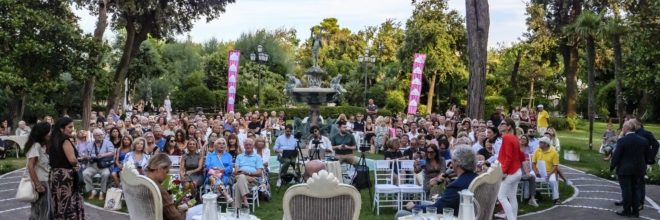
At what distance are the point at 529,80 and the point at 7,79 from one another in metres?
33.5

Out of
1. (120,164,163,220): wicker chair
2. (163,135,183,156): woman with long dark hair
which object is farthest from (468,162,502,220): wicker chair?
(163,135,183,156): woman with long dark hair

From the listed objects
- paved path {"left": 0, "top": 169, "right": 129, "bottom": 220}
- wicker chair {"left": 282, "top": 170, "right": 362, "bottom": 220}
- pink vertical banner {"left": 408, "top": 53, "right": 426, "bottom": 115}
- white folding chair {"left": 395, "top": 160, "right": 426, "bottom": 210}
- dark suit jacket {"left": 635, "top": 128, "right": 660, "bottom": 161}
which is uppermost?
pink vertical banner {"left": 408, "top": 53, "right": 426, "bottom": 115}

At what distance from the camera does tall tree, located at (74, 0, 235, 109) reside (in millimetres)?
20109

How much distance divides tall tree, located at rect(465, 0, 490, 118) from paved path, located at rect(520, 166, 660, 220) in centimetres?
380

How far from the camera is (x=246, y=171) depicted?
8641 mm

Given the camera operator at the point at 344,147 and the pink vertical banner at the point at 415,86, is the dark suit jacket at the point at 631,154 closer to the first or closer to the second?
the camera operator at the point at 344,147

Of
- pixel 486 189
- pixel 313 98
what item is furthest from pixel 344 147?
pixel 486 189

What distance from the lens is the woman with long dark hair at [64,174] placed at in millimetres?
5793

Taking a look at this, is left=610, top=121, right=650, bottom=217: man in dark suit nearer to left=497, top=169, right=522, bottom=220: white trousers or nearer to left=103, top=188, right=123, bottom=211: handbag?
left=497, top=169, right=522, bottom=220: white trousers

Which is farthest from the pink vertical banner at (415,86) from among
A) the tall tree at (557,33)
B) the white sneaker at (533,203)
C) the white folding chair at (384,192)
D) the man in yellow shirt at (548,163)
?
the white sneaker at (533,203)

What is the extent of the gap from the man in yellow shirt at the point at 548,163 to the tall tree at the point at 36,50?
11.9 metres

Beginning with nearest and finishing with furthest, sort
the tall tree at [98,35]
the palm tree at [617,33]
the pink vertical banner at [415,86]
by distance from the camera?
the palm tree at [617,33] → the tall tree at [98,35] → the pink vertical banner at [415,86]

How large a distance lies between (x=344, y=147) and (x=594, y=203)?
14.9 ft

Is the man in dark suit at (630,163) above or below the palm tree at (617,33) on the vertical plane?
below
